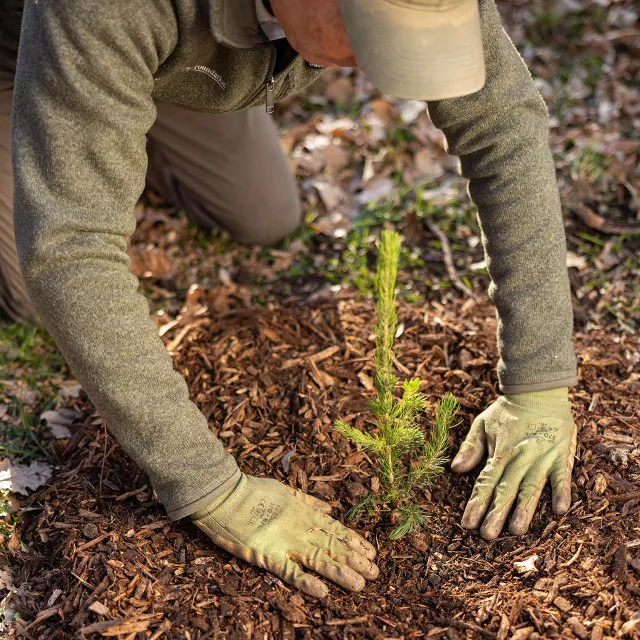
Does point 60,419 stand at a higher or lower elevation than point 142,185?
lower

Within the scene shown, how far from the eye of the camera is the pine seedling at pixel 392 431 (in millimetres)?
2123

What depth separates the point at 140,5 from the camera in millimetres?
2035

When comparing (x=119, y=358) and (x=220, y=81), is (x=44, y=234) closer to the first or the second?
(x=119, y=358)

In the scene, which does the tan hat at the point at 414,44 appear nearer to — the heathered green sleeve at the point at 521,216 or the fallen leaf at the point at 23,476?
the heathered green sleeve at the point at 521,216

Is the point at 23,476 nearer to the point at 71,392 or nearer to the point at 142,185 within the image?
the point at 71,392

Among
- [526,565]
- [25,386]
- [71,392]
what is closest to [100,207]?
[71,392]

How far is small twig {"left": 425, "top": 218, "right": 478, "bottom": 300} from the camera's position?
12.2ft

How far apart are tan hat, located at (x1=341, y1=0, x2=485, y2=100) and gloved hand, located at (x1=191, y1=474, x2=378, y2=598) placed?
4.19 ft

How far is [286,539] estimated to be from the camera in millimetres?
2277

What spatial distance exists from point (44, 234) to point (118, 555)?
0.99 meters

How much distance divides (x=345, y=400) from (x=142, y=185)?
3.67 feet

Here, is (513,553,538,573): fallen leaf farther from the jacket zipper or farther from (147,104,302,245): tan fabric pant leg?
(147,104,302,245): tan fabric pant leg

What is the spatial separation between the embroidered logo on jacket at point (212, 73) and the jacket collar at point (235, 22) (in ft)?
0.83

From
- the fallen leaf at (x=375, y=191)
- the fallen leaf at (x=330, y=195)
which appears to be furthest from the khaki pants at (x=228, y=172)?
the fallen leaf at (x=375, y=191)
